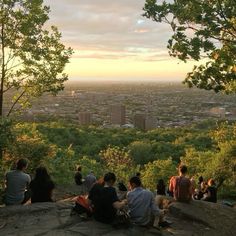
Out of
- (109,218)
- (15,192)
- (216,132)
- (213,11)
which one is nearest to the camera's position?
(109,218)

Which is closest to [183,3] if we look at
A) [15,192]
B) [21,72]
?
[15,192]

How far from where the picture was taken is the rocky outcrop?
10789 millimetres

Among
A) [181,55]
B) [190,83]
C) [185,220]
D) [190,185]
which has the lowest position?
[185,220]

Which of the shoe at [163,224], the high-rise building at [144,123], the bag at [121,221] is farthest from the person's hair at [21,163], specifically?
the high-rise building at [144,123]

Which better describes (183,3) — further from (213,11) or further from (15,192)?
(15,192)

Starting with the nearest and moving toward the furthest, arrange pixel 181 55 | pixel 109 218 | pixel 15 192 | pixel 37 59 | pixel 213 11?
pixel 109 218, pixel 15 192, pixel 213 11, pixel 181 55, pixel 37 59

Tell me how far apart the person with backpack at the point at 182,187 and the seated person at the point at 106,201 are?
3438mm

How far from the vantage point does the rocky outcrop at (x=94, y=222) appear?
Answer: 10.8 meters

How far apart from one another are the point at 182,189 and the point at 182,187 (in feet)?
0.30

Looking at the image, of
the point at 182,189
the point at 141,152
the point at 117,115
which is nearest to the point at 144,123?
the point at 117,115

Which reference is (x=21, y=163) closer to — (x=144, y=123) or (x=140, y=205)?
(x=140, y=205)

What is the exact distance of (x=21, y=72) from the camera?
25.3m

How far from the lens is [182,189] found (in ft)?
45.4

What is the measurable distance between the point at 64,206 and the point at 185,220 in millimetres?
3710
